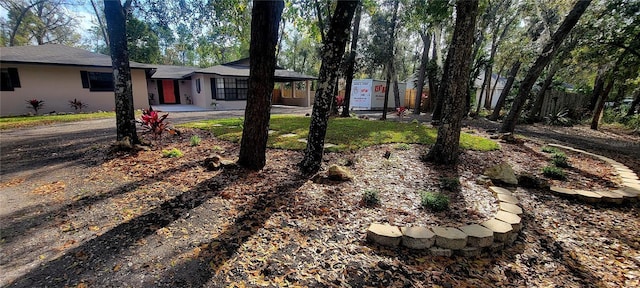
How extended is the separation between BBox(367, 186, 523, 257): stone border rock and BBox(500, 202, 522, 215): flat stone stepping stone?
0.37 m

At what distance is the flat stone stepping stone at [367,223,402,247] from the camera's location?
2322 mm

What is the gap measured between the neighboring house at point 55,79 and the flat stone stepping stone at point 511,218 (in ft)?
51.9

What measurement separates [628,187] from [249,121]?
565 centimetres

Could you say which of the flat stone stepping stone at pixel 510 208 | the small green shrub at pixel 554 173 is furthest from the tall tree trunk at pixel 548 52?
the flat stone stepping stone at pixel 510 208

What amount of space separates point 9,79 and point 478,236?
17.3 m

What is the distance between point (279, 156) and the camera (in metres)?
4.79

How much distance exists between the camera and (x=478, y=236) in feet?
7.77

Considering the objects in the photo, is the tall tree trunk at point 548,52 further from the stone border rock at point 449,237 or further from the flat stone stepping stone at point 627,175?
the stone border rock at point 449,237

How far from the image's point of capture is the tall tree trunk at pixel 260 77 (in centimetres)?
347

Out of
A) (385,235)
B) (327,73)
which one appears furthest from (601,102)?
(385,235)

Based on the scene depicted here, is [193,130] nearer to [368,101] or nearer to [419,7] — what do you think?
[419,7]

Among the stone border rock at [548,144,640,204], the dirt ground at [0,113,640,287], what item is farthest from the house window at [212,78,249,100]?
the stone border rock at [548,144,640,204]

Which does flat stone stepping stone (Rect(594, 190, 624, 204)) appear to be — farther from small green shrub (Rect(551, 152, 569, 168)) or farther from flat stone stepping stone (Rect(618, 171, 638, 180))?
small green shrub (Rect(551, 152, 569, 168))

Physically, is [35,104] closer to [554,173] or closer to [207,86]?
[207,86]
